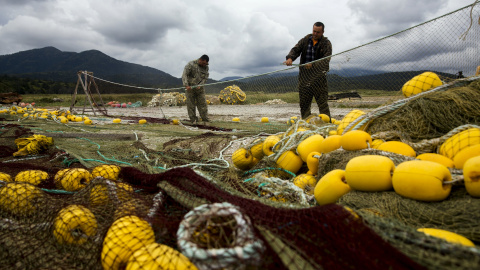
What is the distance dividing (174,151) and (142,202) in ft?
9.96

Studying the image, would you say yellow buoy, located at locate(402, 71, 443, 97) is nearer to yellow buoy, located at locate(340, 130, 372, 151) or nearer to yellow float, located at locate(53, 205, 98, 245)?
yellow buoy, located at locate(340, 130, 372, 151)

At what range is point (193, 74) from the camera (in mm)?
10617

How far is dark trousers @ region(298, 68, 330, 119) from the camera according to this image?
6.73m

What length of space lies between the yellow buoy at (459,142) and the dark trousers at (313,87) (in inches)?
189

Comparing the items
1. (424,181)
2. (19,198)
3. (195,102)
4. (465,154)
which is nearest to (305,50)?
(195,102)

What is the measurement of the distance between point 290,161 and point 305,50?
16.4 feet

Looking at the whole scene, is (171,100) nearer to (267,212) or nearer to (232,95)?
(232,95)

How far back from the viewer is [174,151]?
4.74 meters

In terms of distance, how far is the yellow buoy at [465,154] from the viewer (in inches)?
72.0

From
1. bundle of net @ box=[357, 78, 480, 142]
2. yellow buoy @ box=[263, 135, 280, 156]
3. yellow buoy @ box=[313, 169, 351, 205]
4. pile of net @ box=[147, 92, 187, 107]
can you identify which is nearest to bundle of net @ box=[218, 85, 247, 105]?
pile of net @ box=[147, 92, 187, 107]

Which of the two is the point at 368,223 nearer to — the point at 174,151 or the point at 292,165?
the point at 292,165

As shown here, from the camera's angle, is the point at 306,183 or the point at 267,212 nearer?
the point at 267,212

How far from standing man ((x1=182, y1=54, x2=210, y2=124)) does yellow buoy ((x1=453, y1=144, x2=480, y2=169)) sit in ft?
29.6

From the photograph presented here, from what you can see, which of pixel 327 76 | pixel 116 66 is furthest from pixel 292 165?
pixel 116 66
